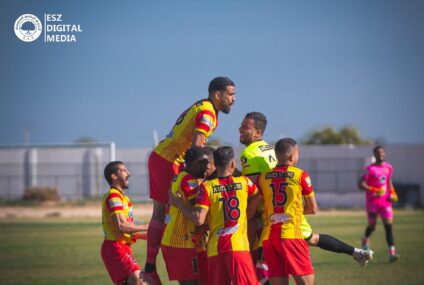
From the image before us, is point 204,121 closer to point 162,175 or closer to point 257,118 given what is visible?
point 257,118

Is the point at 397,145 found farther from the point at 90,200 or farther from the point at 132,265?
the point at 132,265

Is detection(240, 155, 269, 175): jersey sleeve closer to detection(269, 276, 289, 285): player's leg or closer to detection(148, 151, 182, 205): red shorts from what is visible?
detection(148, 151, 182, 205): red shorts

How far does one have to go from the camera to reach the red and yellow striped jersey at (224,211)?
8.45 meters

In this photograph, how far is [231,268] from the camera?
8.38m

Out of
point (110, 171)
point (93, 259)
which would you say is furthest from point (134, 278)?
point (93, 259)

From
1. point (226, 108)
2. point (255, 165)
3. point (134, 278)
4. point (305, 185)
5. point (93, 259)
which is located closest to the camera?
point (305, 185)

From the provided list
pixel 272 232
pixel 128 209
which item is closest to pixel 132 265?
pixel 128 209

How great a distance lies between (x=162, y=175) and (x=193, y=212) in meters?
1.60

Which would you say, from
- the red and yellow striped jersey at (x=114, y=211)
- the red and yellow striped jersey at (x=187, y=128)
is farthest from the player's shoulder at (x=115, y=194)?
the red and yellow striped jersey at (x=187, y=128)

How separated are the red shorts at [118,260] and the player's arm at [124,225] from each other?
0.30 m

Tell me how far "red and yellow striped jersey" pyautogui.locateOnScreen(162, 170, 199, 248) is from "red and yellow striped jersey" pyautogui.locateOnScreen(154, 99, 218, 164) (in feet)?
2.70

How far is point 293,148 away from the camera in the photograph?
916 cm

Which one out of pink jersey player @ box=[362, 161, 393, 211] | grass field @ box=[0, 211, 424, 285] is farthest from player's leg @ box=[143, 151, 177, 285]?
pink jersey player @ box=[362, 161, 393, 211]

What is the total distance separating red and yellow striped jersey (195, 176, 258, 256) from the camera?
845 cm
